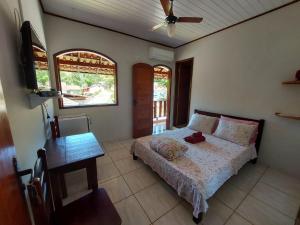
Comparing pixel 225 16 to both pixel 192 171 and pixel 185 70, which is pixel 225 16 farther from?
pixel 192 171

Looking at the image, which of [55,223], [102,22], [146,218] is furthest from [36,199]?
[102,22]

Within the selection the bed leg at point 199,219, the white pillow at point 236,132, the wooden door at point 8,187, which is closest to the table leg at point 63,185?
Answer: the wooden door at point 8,187

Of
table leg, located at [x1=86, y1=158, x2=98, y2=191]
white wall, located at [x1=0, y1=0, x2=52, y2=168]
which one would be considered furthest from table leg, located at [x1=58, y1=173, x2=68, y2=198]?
white wall, located at [x1=0, y1=0, x2=52, y2=168]

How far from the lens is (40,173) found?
3.29 feet

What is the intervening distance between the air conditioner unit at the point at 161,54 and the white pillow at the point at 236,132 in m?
2.29

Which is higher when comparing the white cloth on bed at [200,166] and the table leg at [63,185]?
the white cloth on bed at [200,166]

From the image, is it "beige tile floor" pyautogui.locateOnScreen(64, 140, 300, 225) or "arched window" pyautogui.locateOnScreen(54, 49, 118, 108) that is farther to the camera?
"arched window" pyautogui.locateOnScreen(54, 49, 118, 108)

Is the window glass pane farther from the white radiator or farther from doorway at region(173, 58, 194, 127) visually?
doorway at region(173, 58, 194, 127)

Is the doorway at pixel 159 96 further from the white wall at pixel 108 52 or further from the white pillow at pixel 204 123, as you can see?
the white pillow at pixel 204 123

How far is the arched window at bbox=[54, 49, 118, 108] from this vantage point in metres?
2.75

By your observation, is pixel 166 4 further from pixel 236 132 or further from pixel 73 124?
pixel 73 124

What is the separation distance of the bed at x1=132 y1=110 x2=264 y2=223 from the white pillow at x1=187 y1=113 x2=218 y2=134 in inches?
13.9

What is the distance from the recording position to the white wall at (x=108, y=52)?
2.51 m

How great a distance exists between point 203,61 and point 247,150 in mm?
2196
